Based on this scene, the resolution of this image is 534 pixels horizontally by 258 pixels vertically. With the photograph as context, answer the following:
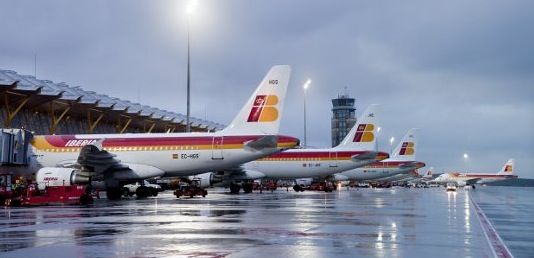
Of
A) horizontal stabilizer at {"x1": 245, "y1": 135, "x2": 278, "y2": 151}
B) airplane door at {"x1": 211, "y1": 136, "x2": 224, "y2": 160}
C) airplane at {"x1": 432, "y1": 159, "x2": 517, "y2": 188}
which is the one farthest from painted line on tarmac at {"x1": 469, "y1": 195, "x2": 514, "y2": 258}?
airplane at {"x1": 432, "y1": 159, "x2": 517, "y2": 188}

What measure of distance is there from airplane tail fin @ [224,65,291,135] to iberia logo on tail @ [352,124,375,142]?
22331mm

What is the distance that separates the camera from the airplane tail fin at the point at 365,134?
195ft

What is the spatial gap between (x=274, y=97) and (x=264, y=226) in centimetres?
2121

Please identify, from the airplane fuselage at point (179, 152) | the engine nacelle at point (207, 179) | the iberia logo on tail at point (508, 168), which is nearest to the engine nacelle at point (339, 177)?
the engine nacelle at point (207, 179)

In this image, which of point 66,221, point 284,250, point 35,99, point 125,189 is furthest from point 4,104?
point 284,250

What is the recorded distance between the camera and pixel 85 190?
34.6 m

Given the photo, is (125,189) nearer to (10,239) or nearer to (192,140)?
(192,140)

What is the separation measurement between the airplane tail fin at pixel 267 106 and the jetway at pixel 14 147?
13.2 meters

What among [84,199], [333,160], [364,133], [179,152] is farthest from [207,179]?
[364,133]

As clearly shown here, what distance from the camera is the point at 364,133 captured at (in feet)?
198

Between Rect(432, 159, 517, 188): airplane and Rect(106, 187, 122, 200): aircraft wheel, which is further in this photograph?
Rect(432, 159, 517, 188): airplane

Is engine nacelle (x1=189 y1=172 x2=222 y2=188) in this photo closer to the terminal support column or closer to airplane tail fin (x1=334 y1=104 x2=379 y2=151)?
airplane tail fin (x1=334 y1=104 x2=379 y2=151)

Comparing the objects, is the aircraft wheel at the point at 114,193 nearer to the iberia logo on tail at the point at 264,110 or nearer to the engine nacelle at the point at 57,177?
the engine nacelle at the point at 57,177

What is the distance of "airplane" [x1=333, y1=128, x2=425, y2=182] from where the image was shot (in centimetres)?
7844
